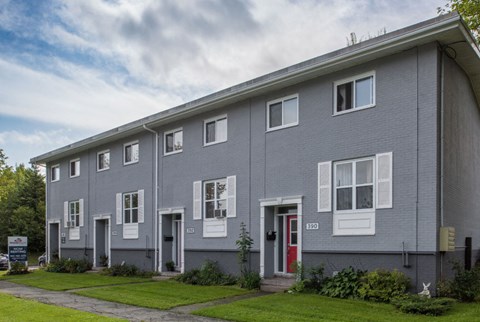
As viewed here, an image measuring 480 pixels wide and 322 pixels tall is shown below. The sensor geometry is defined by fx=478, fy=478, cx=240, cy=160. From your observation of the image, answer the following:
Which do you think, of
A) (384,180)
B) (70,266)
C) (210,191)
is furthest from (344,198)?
(70,266)

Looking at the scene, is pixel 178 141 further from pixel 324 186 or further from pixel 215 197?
pixel 324 186

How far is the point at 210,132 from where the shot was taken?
17750 mm

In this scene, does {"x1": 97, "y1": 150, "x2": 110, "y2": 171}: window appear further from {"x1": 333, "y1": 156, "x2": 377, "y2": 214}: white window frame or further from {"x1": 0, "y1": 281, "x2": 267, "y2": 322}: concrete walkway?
{"x1": 333, "y1": 156, "x2": 377, "y2": 214}: white window frame

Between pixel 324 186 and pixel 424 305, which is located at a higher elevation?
pixel 324 186

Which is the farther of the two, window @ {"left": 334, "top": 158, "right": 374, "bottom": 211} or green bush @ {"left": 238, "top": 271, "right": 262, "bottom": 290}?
green bush @ {"left": 238, "top": 271, "right": 262, "bottom": 290}

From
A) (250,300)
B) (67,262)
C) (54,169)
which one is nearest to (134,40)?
(250,300)

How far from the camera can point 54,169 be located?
2814 centimetres

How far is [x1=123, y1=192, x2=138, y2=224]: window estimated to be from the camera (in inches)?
829

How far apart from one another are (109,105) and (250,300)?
31.8 feet

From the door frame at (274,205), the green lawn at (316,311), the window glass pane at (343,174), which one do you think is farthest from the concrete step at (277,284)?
the window glass pane at (343,174)

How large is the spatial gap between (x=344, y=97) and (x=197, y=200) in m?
7.03

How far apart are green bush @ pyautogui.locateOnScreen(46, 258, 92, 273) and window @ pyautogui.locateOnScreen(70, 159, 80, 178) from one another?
15.7 ft

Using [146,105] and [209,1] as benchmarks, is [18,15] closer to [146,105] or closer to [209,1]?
[209,1]

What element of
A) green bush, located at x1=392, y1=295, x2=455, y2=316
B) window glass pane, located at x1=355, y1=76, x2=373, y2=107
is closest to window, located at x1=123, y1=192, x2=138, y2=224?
window glass pane, located at x1=355, y1=76, x2=373, y2=107
